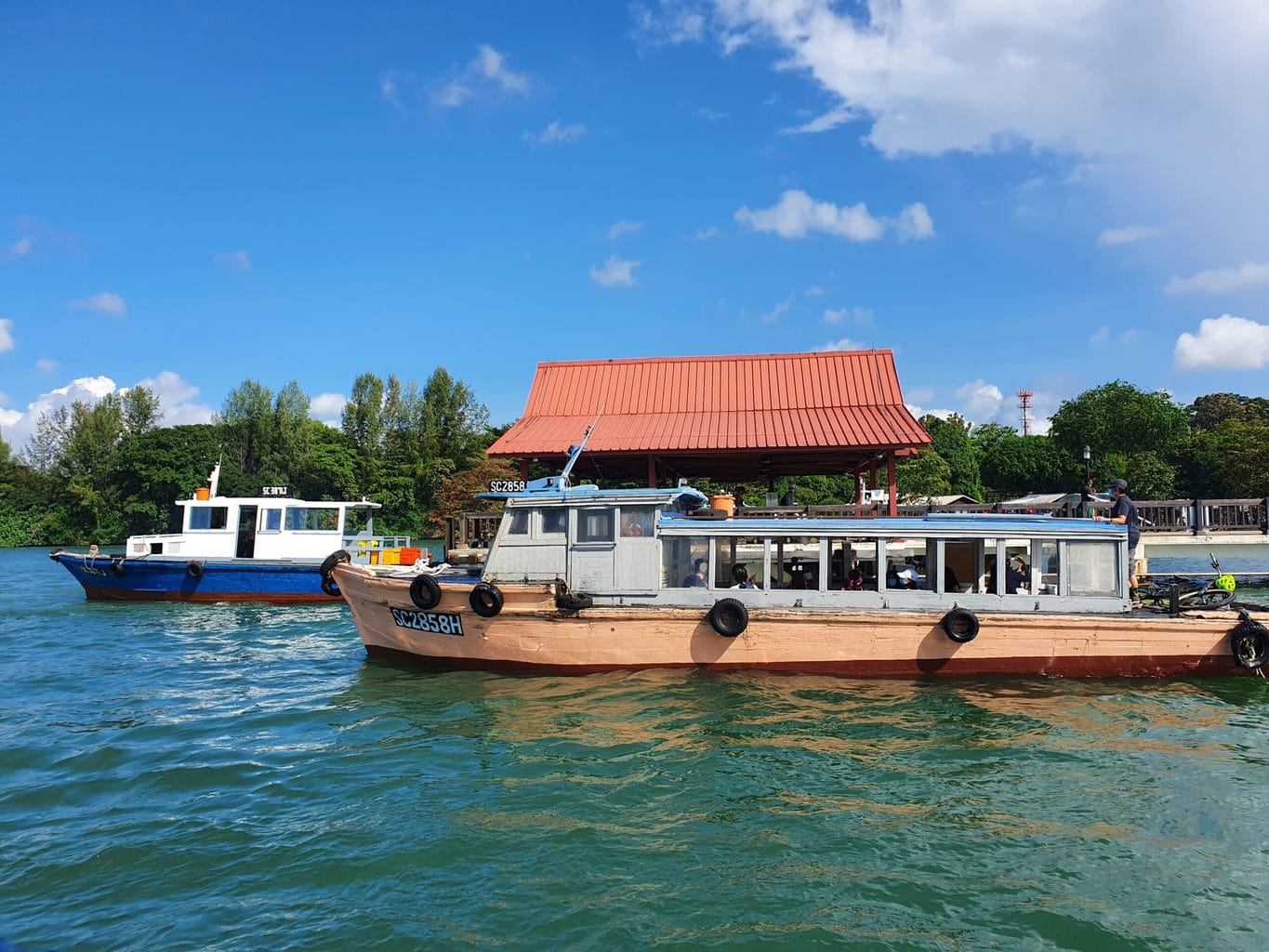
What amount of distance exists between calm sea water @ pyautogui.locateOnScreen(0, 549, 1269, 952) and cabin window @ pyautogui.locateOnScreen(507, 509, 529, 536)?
2.27 metres

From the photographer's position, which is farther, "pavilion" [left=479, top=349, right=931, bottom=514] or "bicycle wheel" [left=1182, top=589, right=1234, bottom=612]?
"pavilion" [left=479, top=349, right=931, bottom=514]

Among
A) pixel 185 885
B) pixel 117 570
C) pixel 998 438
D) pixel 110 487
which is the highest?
pixel 998 438

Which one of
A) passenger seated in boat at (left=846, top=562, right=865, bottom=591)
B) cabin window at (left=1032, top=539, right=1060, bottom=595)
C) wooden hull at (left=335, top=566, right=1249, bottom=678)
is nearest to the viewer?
wooden hull at (left=335, top=566, right=1249, bottom=678)

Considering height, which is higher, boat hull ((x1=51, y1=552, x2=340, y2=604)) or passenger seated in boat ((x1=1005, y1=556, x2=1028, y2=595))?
passenger seated in boat ((x1=1005, y1=556, x2=1028, y2=595))

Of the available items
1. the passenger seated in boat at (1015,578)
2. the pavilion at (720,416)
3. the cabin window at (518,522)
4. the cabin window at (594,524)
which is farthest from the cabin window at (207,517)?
the passenger seated in boat at (1015,578)

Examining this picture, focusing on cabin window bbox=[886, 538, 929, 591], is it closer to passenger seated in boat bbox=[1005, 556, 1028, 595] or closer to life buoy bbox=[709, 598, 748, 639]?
passenger seated in boat bbox=[1005, 556, 1028, 595]

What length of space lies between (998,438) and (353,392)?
54.8m

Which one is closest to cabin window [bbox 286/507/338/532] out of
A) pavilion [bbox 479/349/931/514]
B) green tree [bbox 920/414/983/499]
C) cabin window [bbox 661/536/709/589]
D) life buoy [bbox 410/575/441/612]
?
pavilion [bbox 479/349/931/514]

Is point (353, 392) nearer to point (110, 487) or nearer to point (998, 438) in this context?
point (110, 487)

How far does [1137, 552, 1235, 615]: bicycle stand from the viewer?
1224cm

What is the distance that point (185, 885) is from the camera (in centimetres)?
627

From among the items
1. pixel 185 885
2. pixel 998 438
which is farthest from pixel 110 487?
pixel 998 438

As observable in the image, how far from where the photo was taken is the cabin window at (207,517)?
24.1 m

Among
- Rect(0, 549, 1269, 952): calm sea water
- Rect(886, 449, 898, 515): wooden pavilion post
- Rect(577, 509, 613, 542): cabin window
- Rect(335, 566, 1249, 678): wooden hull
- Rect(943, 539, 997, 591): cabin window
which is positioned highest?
Rect(886, 449, 898, 515): wooden pavilion post
